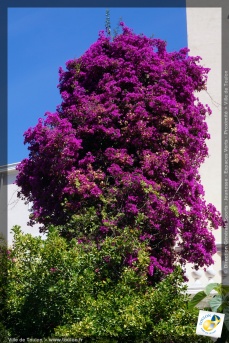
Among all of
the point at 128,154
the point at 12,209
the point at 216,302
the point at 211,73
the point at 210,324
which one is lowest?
the point at 210,324

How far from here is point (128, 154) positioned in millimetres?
11562

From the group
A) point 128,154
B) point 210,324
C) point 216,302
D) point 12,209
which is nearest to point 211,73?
point 128,154

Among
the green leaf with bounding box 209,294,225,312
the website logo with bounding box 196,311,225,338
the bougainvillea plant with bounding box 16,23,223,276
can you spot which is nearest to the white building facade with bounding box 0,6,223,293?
the bougainvillea plant with bounding box 16,23,223,276

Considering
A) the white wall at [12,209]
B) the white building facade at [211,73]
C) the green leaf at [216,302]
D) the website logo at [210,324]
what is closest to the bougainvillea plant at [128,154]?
the green leaf at [216,302]

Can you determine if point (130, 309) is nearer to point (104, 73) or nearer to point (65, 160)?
point (65, 160)

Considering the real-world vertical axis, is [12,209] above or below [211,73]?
below

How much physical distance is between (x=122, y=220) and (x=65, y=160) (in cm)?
128

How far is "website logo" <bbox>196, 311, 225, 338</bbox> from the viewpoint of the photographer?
8797mm

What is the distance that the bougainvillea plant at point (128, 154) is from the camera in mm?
11070

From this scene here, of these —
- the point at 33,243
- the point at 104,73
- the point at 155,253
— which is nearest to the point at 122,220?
the point at 155,253

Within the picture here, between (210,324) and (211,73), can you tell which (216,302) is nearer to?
(210,324)

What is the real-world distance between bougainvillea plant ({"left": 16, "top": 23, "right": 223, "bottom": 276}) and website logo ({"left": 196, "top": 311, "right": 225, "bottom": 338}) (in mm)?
1891

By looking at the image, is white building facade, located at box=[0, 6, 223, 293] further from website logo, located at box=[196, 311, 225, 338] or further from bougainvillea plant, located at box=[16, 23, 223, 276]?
website logo, located at box=[196, 311, 225, 338]

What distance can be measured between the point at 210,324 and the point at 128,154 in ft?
11.5
